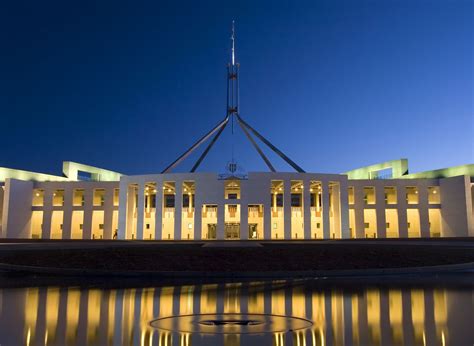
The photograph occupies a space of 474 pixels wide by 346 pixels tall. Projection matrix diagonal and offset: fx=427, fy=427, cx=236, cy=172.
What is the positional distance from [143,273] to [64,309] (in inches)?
325

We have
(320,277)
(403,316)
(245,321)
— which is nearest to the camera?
(245,321)

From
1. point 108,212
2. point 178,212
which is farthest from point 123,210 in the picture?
point 178,212

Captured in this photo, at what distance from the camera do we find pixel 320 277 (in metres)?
18.9

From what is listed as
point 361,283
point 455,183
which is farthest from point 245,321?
point 455,183

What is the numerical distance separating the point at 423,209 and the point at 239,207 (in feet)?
77.8

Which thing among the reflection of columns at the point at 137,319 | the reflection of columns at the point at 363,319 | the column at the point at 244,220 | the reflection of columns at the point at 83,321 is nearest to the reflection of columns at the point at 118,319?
the reflection of columns at the point at 137,319

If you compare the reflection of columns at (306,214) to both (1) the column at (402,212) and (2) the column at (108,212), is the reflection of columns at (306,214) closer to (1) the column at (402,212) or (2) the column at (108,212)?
(1) the column at (402,212)

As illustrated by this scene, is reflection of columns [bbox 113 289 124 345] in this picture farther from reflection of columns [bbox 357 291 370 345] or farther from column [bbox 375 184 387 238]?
column [bbox 375 184 387 238]

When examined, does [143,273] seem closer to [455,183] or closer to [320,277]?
[320,277]

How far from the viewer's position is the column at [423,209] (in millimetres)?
52959

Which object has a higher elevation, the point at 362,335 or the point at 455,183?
the point at 455,183

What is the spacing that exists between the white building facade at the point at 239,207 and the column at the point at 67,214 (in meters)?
0.13

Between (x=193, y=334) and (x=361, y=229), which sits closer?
(x=193, y=334)

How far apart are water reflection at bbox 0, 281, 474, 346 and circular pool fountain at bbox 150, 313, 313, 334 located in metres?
0.06
